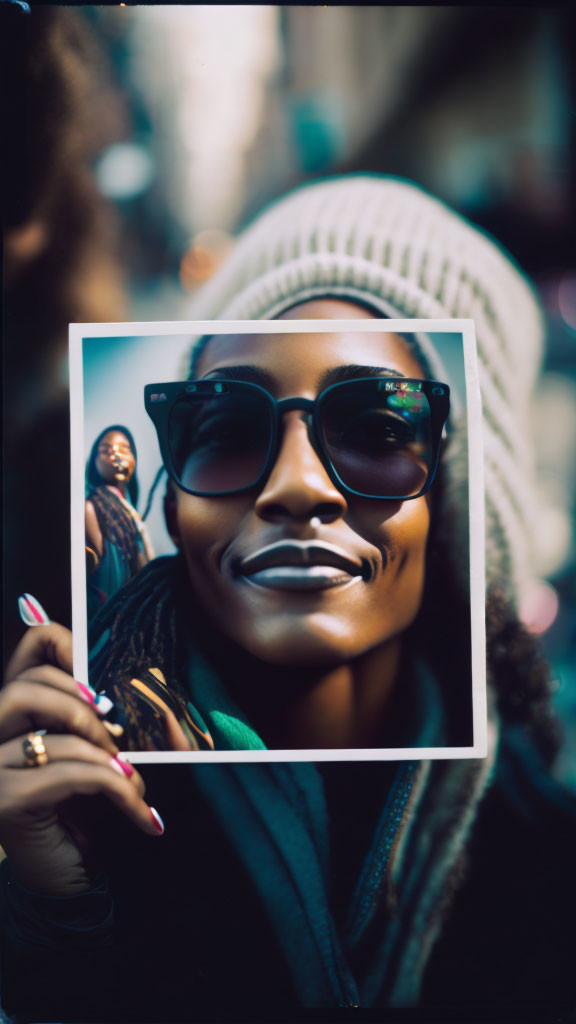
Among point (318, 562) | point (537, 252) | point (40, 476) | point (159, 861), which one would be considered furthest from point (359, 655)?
point (537, 252)

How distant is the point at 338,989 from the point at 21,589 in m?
0.76

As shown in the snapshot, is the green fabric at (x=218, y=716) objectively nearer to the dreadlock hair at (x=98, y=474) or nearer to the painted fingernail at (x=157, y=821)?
the painted fingernail at (x=157, y=821)

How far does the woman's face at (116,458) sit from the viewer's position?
1061 millimetres

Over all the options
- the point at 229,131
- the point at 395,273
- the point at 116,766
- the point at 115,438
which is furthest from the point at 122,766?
the point at 229,131

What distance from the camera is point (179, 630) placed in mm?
1066

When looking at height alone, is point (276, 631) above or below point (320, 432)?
below

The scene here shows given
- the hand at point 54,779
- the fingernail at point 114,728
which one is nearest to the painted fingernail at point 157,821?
the hand at point 54,779

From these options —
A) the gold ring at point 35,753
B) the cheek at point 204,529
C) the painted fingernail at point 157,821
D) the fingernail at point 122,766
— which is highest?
the cheek at point 204,529

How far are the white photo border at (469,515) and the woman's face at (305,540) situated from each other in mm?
61

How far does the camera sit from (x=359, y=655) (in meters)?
1.05

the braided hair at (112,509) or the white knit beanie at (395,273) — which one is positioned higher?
the white knit beanie at (395,273)

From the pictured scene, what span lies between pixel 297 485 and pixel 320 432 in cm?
8

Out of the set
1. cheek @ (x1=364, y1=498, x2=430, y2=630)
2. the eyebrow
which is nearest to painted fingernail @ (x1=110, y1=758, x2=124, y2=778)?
cheek @ (x1=364, y1=498, x2=430, y2=630)

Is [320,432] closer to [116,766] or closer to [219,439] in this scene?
[219,439]
